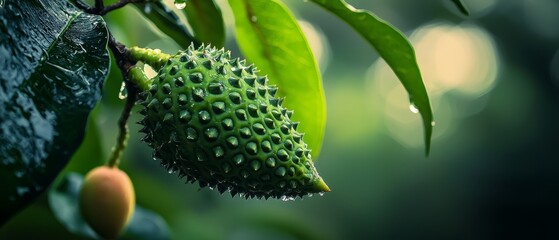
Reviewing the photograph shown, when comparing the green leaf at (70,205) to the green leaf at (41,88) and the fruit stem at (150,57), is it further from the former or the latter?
the green leaf at (41,88)

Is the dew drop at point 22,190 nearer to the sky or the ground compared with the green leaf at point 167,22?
nearer to the sky

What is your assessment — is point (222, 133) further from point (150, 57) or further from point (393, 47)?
point (393, 47)

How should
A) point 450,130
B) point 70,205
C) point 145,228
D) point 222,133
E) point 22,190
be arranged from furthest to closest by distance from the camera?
point 450,130 → point 145,228 → point 70,205 → point 222,133 → point 22,190

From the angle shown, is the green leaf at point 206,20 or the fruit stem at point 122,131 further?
the green leaf at point 206,20

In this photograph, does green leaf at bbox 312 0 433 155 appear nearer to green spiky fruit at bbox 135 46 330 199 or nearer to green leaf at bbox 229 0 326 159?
green leaf at bbox 229 0 326 159

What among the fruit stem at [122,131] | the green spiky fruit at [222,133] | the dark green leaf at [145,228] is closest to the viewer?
the green spiky fruit at [222,133]

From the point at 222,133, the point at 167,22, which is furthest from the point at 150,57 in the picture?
the point at 167,22

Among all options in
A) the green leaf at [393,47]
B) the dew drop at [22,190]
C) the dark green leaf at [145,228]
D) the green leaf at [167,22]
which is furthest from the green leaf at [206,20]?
the dark green leaf at [145,228]
